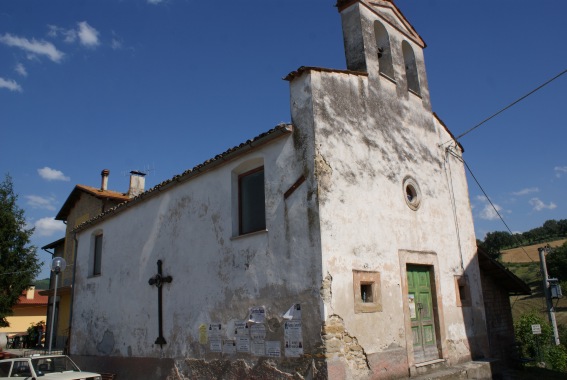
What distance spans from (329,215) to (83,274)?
9.76 metres

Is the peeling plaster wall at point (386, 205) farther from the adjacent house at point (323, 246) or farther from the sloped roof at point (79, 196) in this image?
the sloped roof at point (79, 196)

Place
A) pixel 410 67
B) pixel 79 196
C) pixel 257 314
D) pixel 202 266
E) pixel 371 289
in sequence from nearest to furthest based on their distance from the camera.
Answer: pixel 371 289 → pixel 257 314 → pixel 202 266 → pixel 410 67 → pixel 79 196

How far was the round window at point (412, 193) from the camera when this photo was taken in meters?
8.66

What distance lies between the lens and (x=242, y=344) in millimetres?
7523

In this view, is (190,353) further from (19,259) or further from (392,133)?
(19,259)

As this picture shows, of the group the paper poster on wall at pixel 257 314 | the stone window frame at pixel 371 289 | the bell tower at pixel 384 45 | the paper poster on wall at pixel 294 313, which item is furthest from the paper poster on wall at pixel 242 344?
the bell tower at pixel 384 45

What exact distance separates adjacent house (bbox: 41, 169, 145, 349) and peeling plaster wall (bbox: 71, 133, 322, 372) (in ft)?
29.2

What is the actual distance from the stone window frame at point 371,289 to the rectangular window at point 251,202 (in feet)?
6.26

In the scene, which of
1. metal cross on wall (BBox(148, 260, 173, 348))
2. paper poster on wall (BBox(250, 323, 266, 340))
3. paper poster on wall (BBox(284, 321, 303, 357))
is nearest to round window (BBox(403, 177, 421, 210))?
paper poster on wall (BBox(284, 321, 303, 357))

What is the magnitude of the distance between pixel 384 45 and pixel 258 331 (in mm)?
6725

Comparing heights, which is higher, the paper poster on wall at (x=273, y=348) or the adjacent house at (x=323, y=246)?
the adjacent house at (x=323, y=246)

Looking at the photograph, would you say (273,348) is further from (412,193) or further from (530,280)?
(530,280)

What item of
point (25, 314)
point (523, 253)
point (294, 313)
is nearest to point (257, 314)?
point (294, 313)

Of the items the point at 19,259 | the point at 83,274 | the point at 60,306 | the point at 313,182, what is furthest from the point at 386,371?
the point at 19,259
